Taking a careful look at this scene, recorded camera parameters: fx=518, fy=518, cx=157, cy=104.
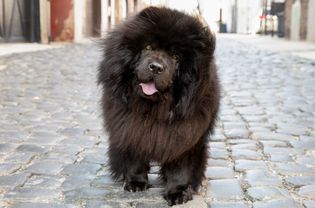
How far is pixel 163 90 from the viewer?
2.78 meters

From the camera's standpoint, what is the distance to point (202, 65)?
2.77 metres

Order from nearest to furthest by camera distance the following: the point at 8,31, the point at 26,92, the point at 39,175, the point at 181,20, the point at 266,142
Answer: the point at 181,20 → the point at 39,175 → the point at 266,142 → the point at 26,92 → the point at 8,31

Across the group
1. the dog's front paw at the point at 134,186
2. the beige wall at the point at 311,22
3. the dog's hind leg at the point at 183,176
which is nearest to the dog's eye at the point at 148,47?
the dog's hind leg at the point at 183,176

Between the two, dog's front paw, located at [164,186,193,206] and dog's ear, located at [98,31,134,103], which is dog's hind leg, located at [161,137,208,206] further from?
dog's ear, located at [98,31,134,103]

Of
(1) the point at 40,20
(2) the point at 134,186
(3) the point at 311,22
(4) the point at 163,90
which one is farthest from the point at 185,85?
(3) the point at 311,22

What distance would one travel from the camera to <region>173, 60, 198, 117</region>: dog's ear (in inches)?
110

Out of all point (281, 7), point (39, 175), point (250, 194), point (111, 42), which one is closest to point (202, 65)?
point (111, 42)

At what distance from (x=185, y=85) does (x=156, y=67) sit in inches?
9.2

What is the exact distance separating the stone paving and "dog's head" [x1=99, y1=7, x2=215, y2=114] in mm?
609

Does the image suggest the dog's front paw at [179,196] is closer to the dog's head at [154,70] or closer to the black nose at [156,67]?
the dog's head at [154,70]

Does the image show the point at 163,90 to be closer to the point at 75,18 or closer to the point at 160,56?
the point at 160,56

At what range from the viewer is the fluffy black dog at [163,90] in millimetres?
2738

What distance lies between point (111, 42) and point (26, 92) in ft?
12.8

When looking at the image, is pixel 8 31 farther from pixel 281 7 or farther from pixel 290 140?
pixel 281 7
